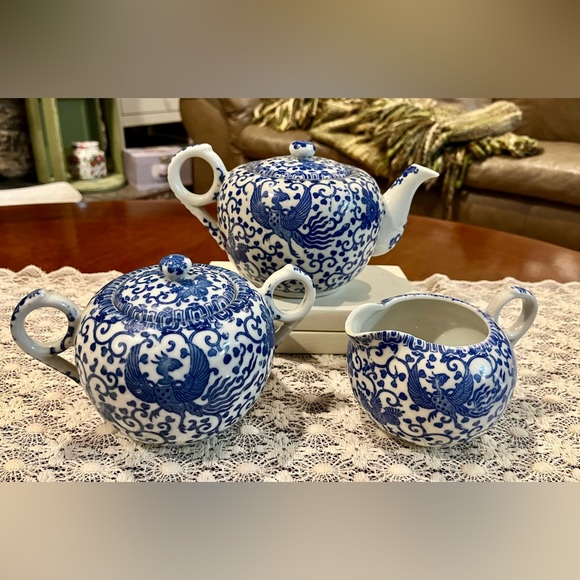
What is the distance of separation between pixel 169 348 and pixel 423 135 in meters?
1.44

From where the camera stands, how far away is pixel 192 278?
445 mm

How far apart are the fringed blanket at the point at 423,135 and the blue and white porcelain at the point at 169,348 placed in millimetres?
1334

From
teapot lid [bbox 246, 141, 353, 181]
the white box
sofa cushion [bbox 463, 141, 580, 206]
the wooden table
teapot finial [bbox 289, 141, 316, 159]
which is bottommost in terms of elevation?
the white box

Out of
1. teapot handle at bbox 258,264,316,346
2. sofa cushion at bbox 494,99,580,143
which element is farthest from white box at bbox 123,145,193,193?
teapot handle at bbox 258,264,316,346

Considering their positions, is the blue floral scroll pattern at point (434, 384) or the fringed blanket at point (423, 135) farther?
the fringed blanket at point (423, 135)

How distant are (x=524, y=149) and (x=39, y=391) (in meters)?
1.50

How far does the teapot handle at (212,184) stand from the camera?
612mm

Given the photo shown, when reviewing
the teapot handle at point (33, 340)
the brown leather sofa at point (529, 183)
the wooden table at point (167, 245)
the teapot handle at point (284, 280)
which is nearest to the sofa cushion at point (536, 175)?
the brown leather sofa at point (529, 183)

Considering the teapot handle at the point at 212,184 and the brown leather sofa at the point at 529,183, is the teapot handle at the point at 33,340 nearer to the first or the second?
the teapot handle at the point at 212,184

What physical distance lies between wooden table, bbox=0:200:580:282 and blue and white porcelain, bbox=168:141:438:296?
0.71 ft

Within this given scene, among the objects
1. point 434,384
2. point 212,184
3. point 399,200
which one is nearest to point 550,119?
point 399,200

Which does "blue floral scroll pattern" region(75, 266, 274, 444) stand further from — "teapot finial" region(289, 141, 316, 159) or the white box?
the white box

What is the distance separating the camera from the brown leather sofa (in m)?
1.56
